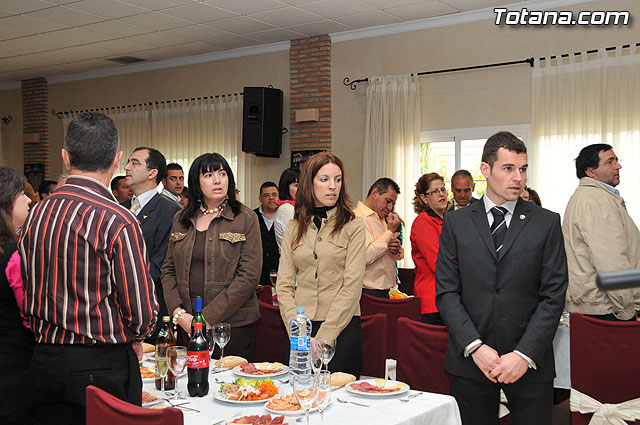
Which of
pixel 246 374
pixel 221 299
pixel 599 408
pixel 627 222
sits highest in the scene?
pixel 627 222

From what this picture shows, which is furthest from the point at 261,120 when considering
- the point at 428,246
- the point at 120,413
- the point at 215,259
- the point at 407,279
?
the point at 120,413

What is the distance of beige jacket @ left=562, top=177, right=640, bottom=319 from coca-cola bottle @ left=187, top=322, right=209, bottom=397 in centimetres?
254

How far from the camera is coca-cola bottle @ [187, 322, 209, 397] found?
8.39ft

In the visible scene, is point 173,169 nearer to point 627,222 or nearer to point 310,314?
point 310,314

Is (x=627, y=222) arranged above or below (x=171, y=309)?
above

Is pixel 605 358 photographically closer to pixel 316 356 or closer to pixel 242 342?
pixel 316 356

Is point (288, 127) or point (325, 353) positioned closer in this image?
point (325, 353)

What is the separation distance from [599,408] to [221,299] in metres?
1.99

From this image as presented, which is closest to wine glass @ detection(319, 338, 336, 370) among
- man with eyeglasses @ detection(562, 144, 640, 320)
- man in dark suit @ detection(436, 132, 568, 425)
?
man in dark suit @ detection(436, 132, 568, 425)

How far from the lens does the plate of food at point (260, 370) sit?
282 centimetres

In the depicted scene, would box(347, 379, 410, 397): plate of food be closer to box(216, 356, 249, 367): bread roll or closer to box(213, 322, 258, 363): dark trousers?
box(216, 356, 249, 367): bread roll

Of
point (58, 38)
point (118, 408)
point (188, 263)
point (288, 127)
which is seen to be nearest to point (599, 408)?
point (188, 263)

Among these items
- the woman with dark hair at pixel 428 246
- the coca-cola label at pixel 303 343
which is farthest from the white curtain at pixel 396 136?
the coca-cola label at pixel 303 343

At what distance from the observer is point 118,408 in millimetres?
1892
